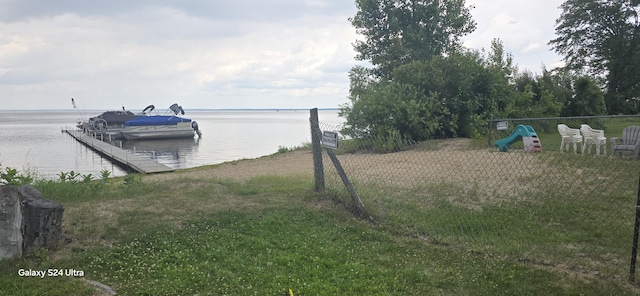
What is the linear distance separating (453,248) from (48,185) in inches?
294

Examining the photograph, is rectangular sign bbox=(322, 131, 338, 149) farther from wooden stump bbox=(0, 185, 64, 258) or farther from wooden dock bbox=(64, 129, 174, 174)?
wooden dock bbox=(64, 129, 174, 174)

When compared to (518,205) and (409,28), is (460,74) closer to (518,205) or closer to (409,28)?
(409,28)

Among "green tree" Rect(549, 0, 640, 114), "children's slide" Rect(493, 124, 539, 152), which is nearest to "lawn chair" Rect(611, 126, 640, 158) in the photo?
"children's slide" Rect(493, 124, 539, 152)

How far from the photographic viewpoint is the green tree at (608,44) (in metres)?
33.4

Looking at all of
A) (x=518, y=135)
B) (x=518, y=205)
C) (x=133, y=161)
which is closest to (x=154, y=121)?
→ (x=133, y=161)

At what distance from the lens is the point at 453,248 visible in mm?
5730

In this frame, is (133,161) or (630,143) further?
(133,161)

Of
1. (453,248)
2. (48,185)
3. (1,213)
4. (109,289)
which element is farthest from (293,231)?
(48,185)

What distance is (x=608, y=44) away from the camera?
115 ft

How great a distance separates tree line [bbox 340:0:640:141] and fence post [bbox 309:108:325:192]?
1031 cm

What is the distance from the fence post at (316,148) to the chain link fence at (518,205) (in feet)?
0.51

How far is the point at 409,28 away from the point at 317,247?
69.4 feet

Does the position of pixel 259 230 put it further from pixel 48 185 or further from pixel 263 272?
pixel 48 185

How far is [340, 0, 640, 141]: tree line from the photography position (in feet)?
64.8
